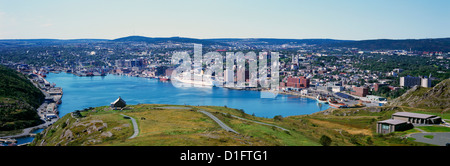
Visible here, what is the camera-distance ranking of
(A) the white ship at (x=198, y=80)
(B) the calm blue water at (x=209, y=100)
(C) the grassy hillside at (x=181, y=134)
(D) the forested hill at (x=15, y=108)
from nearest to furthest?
1. (C) the grassy hillside at (x=181, y=134)
2. (D) the forested hill at (x=15, y=108)
3. (B) the calm blue water at (x=209, y=100)
4. (A) the white ship at (x=198, y=80)

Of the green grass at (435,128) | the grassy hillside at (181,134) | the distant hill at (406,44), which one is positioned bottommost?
the green grass at (435,128)

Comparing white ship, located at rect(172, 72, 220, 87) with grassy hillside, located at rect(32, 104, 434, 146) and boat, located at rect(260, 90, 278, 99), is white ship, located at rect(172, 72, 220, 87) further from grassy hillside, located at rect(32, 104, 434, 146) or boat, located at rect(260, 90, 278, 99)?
grassy hillside, located at rect(32, 104, 434, 146)

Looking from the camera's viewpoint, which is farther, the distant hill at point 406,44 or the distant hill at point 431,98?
the distant hill at point 406,44

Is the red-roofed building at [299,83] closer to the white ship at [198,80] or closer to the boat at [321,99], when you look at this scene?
the boat at [321,99]

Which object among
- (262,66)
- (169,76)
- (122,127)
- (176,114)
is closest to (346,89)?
(262,66)

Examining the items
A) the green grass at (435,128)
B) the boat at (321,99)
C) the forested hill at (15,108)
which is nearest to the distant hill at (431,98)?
the green grass at (435,128)

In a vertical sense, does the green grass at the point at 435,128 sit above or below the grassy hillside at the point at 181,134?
below

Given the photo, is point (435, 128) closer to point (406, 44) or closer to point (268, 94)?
point (268, 94)
